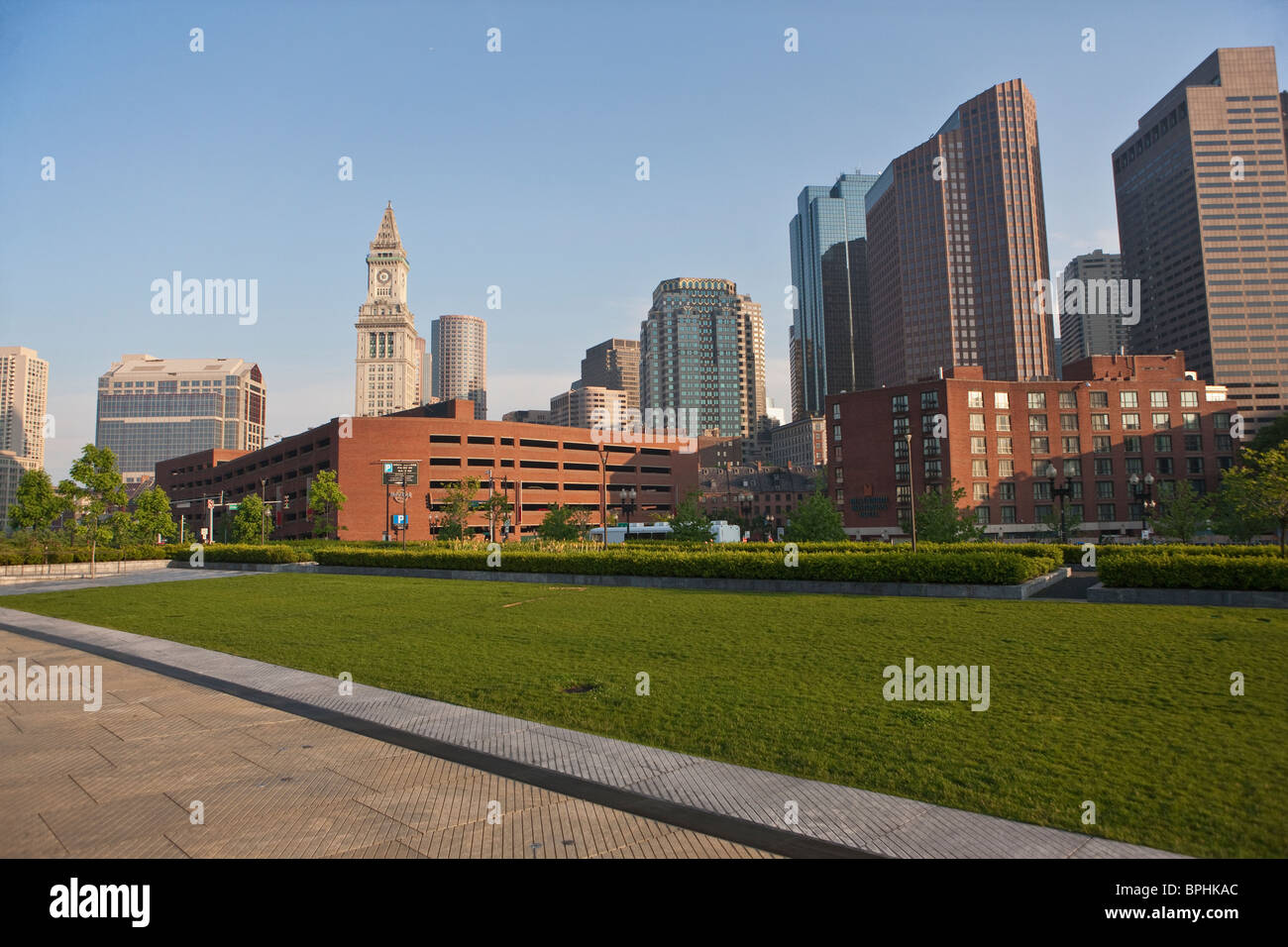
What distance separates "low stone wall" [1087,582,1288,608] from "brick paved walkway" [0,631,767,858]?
20086 mm

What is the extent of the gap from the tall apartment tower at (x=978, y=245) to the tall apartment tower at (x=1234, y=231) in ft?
128

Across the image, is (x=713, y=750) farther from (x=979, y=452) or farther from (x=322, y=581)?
(x=979, y=452)

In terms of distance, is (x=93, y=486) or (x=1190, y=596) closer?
(x=1190, y=596)

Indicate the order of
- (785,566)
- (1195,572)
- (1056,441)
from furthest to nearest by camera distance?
1. (1056,441)
2. (785,566)
3. (1195,572)

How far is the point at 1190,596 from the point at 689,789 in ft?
66.3

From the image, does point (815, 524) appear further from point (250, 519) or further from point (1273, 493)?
point (250, 519)

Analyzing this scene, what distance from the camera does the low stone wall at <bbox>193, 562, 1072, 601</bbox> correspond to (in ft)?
74.5

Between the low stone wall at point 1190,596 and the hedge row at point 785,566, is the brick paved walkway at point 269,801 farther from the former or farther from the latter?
the low stone wall at point 1190,596

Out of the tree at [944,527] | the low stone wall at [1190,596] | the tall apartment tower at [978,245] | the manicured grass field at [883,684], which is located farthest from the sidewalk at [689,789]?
the tall apartment tower at [978,245]

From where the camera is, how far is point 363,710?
33.9 ft

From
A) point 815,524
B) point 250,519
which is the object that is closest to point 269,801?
point 815,524

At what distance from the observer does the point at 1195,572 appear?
2055cm
